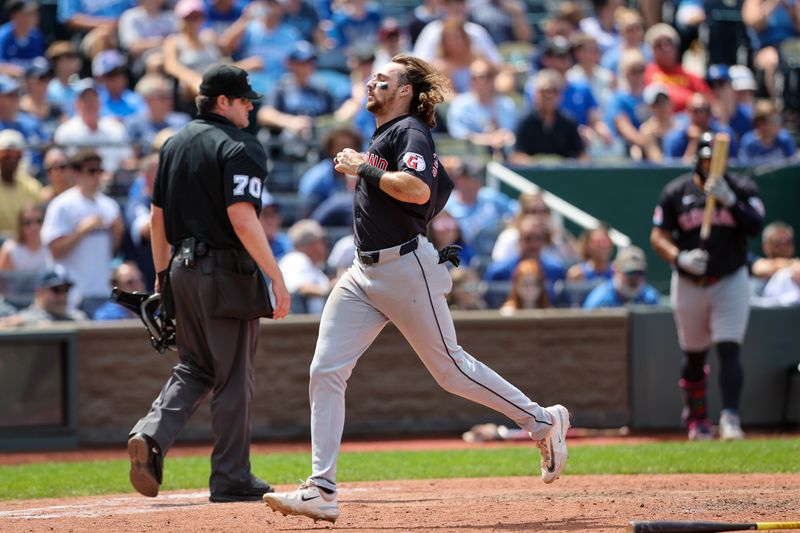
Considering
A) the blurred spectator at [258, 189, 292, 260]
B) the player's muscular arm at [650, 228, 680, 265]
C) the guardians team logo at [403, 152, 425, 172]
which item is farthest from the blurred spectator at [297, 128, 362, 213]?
the guardians team logo at [403, 152, 425, 172]

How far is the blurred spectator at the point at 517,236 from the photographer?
12.5 m

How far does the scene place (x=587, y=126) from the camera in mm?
15523

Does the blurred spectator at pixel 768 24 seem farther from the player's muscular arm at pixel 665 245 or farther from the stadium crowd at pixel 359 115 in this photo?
the player's muscular arm at pixel 665 245

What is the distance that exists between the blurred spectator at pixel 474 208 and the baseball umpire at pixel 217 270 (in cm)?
627

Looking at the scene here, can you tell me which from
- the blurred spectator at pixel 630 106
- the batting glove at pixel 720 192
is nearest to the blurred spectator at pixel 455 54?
the blurred spectator at pixel 630 106

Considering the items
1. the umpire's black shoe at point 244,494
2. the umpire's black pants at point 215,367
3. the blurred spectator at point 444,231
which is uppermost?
the blurred spectator at point 444,231

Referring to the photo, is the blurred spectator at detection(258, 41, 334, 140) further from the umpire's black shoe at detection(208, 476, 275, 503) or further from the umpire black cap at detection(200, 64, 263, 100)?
the umpire's black shoe at detection(208, 476, 275, 503)

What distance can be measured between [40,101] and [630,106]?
6.62 m

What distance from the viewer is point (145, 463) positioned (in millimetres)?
6273

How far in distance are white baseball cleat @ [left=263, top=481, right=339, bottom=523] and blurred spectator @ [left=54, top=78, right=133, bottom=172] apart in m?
7.52

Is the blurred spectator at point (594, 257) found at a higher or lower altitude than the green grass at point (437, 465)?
higher

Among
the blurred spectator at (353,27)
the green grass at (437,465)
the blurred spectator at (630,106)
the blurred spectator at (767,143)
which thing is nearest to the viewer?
the green grass at (437,465)

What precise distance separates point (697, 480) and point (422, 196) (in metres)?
2.79

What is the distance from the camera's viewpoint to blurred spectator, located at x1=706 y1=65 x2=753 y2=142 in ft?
51.9
